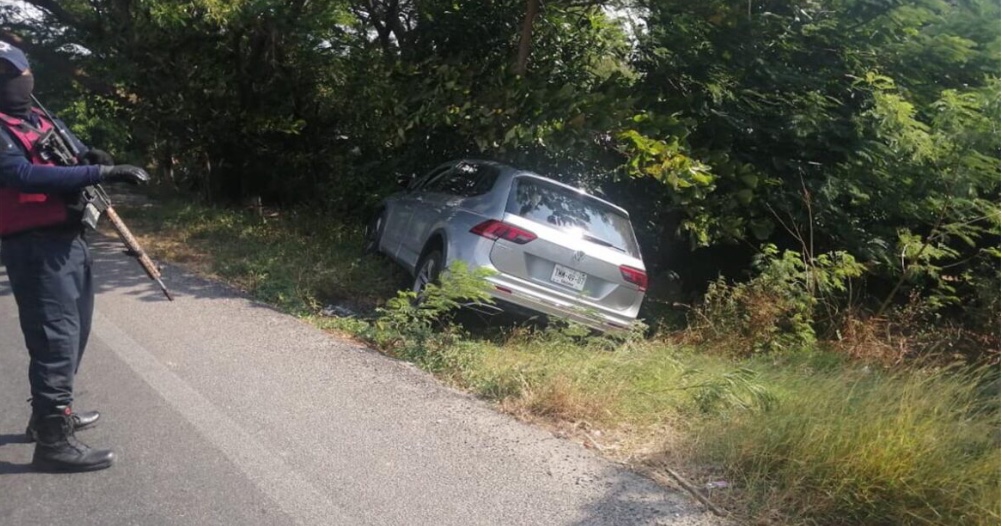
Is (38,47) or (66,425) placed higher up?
(38,47)

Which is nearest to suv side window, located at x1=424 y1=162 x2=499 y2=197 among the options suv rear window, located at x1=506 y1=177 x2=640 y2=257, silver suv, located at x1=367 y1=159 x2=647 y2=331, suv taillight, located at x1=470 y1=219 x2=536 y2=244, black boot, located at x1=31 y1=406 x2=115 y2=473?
silver suv, located at x1=367 y1=159 x2=647 y2=331

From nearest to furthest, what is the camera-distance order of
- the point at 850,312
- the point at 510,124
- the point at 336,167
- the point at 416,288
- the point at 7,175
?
the point at 7,175 < the point at 416,288 < the point at 850,312 < the point at 510,124 < the point at 336,167

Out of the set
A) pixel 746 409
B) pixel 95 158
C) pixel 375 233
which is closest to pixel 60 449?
pixel 95 158

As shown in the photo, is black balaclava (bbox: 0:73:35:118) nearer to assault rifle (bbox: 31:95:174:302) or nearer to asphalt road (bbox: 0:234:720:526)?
assault rifle (bbox: 31:95:174:302)

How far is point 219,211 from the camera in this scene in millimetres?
13672

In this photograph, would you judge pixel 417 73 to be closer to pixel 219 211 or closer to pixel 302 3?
pixel 302 3

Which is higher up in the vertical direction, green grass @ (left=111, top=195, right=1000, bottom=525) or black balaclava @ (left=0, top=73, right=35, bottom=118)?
black balaclava @ (left=0, top=73, right=35, bottom=118)

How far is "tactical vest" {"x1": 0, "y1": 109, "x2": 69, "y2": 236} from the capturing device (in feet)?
13.2

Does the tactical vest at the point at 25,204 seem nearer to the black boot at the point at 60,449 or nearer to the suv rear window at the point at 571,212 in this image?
the black boot at the point at 60,449

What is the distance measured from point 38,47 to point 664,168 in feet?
39.5

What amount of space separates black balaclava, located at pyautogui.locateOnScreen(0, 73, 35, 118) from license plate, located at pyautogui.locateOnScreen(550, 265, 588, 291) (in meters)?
4.36

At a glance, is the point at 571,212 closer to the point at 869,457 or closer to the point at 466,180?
the point at 466,180

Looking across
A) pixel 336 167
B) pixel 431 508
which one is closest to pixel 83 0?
pixel 336 167

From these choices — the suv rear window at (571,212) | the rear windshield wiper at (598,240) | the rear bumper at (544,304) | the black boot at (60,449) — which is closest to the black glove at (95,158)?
the black boot at (60,449)
